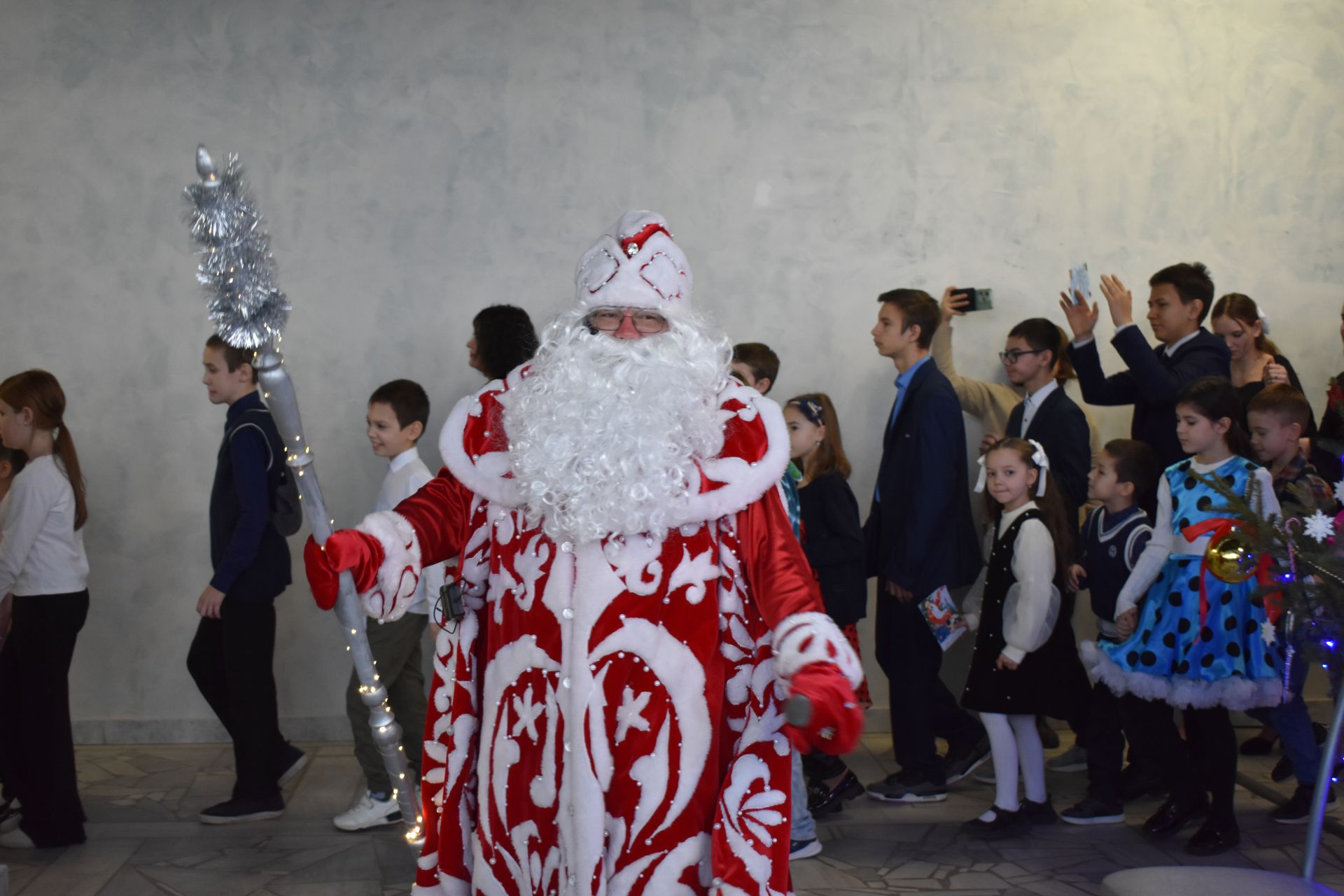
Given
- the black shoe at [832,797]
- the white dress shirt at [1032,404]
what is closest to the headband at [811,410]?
the white dress shirt at [1032,404]

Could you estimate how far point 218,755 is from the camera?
5.43 metres

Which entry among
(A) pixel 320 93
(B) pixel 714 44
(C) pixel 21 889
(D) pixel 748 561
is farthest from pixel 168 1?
(D) pixel 748 561

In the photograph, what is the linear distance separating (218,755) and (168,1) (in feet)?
11.0

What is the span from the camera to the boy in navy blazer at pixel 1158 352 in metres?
4.91

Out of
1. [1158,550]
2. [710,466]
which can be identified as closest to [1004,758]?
[1158,550]

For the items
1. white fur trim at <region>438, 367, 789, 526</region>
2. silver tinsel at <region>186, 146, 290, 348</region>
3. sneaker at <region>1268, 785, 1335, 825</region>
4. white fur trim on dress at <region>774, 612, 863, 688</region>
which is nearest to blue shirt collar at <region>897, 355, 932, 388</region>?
sneaker at <region>1268, 785, 1335, 825</region>

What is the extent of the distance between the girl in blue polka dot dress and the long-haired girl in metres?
3.62

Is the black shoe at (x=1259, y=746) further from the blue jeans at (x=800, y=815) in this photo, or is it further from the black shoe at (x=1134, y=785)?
the blue jeans at (x=800, y=815)

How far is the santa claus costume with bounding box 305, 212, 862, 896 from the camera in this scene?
7.68 ft

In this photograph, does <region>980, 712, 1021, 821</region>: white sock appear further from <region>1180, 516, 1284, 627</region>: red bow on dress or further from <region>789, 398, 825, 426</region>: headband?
<region>789, 398, 825, 426</region>: headband

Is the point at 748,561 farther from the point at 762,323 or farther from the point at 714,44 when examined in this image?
the point at 714,44

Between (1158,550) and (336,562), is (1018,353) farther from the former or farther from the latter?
(336,562)

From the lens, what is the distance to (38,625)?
14.1ft

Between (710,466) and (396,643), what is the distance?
7.68 ft
